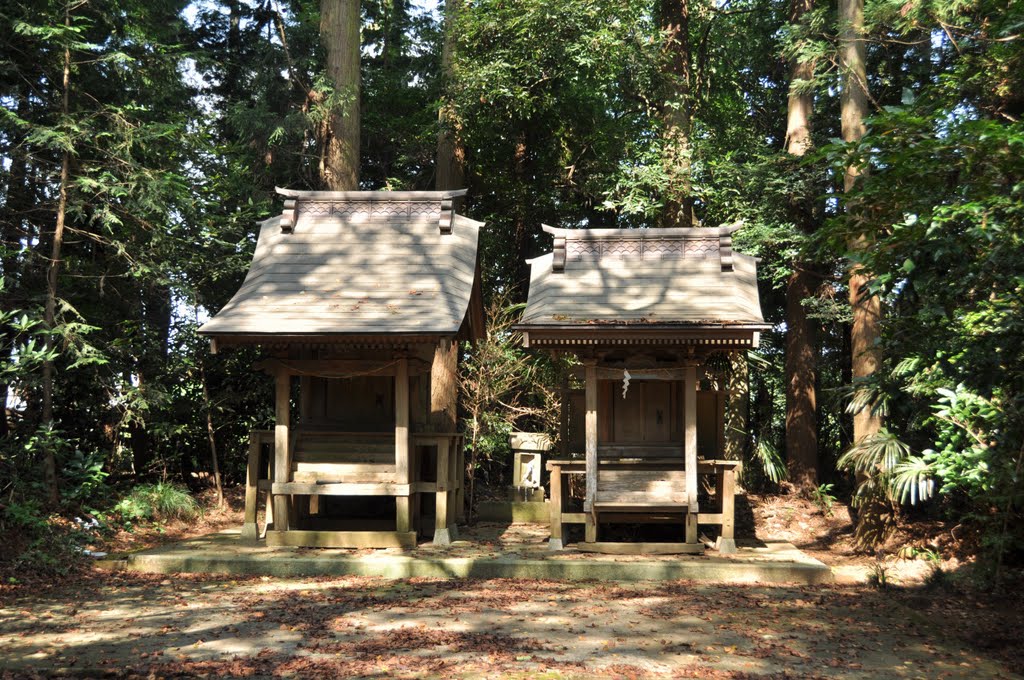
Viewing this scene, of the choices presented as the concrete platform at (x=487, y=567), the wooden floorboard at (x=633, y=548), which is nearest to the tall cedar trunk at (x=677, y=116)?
the wooden floorboard at (x=633, y=548)

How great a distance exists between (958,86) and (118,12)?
39.6ft

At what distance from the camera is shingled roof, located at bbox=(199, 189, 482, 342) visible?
11297 mm

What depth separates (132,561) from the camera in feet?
36.2

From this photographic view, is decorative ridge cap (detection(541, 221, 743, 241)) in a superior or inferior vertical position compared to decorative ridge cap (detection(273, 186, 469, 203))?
inferior

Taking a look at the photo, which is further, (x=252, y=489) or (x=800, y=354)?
(x=800, y=354)

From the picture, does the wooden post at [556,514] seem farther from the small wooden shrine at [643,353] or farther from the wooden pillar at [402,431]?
the wooden pillar at [402,431]

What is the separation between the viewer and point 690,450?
11758mm

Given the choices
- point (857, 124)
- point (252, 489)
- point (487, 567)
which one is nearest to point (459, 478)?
point (252, 489)

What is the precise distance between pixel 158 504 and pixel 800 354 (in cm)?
1228

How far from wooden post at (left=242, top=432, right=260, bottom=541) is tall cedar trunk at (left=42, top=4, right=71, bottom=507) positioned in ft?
8.73

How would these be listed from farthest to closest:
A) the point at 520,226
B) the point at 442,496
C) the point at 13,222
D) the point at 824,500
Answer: the point at 520,226, the point at 824,500, the point at 13,222, the point at 442,496

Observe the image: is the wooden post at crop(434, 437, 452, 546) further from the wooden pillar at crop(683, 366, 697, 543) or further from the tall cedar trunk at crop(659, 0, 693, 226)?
the tall cedar trunk at crop(659, 0, 693, 226)

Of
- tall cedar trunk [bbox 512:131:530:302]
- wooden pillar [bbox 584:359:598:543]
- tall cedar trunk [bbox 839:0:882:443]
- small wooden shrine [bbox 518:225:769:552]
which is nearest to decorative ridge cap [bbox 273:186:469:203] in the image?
small wooden shrine [bbox 518:225:769:552]

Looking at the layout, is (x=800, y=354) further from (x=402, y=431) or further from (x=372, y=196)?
(x=402, y=431)
